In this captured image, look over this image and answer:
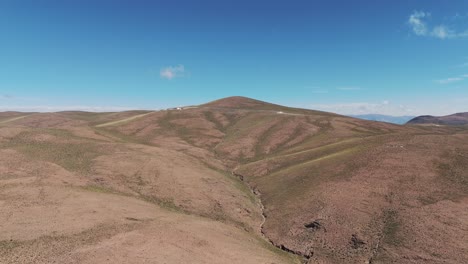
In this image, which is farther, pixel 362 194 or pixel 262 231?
pixel 362 194

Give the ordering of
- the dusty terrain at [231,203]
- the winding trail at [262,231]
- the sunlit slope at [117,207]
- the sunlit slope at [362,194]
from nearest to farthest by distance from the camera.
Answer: the sunlit slope at [117,207], the dusty terrain at [231,203], the sunlit slope at [362,194], the winding trail at [262,231]

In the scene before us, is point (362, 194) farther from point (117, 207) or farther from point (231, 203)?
point (117, 207)

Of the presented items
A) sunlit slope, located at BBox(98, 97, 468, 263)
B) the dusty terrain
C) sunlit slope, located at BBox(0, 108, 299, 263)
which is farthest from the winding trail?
sunlit slope, located at BBox(0, 108, 299, 263)

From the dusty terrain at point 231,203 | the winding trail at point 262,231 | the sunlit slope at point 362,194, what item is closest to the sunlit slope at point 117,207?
Result: the dusty terrain at point 231,203

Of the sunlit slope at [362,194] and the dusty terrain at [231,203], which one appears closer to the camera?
the dusty terrain at [231,203]

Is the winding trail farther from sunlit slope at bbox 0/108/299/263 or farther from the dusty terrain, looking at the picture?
sunlit slope at bbox 0/108/299/263

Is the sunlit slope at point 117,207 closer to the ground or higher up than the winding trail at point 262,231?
higher up

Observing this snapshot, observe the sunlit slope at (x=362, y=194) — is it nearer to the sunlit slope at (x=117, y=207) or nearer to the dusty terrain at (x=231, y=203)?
the dusty terrain at (x=231, y=203)

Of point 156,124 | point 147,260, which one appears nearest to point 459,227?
point 147,260

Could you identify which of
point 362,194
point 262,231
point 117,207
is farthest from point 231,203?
point 362,194
